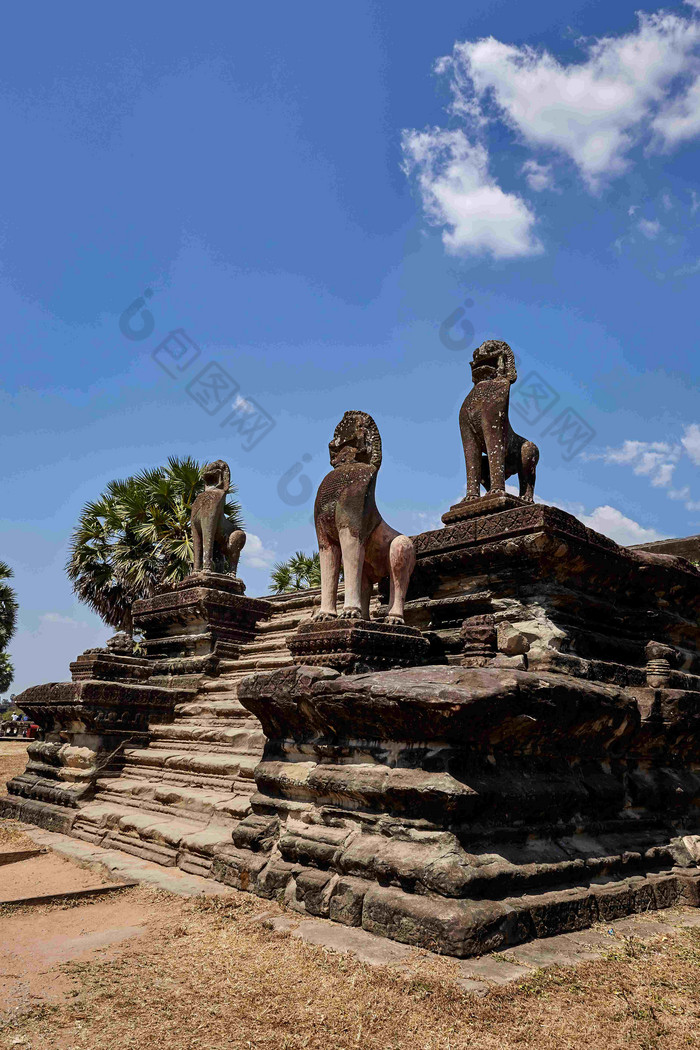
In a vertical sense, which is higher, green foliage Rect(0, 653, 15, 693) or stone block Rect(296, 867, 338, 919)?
green foliage Rect(0, 653, 15, 693)

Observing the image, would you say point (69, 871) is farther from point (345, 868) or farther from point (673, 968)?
point (673, 968)

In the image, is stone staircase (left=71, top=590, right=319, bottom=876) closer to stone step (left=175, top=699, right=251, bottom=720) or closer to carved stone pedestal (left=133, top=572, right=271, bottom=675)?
stone step (left=175, top=699, right=251, bottom=720)

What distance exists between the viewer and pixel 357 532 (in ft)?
19.7

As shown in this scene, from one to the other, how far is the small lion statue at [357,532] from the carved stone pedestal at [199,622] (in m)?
3.69

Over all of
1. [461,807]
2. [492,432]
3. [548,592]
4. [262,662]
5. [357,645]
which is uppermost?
[492,432]

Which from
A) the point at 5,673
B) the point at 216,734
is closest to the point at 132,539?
the point at 216,734

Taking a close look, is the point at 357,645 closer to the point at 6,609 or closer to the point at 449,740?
the point at 449,740

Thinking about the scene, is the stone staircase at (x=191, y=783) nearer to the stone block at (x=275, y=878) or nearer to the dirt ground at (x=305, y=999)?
the stone block at (x=275, y=878)

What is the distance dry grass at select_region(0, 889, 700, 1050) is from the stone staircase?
200cm

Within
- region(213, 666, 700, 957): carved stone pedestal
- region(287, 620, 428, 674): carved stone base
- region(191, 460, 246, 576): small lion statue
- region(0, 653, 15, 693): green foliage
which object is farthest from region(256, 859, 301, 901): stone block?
region(0, 653, 15, 693): green foliage

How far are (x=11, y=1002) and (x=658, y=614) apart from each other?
565 cm

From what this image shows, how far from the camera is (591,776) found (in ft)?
16.3

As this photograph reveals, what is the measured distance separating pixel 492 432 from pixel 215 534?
5.08 meters

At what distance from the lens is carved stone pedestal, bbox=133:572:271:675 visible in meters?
9.53
